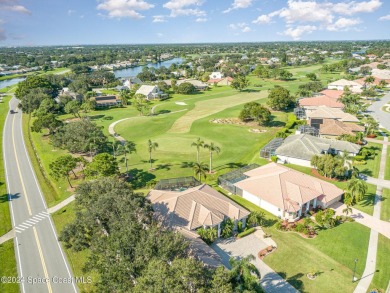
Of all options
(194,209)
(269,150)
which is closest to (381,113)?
(269,150)

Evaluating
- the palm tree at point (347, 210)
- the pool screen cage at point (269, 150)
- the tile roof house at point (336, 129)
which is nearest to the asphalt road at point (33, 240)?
the palm tree at point (347, 210)

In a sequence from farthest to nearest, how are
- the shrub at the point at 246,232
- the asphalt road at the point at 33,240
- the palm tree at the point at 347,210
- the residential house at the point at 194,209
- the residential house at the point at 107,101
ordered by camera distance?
the residential house at the point at 107,101 → the palm tree at the point at 347,210 → the shrub at the point at 246,232 → the residential house at the point at 194,209 → the asphalt road at the point at 33,240

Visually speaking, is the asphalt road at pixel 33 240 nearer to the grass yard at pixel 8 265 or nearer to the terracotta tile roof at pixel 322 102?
the grass yard at pixel 8 265

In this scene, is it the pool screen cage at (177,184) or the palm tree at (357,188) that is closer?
the palm tree at (357,188)

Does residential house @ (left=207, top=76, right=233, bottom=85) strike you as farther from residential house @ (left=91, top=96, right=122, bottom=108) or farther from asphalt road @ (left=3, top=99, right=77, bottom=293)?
asphalt road @ (left=3, top=99, right=77, bottom=293)

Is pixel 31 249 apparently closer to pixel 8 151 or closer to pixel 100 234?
pixel 100 234
